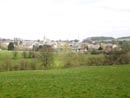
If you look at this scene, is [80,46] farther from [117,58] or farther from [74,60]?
[117,58]

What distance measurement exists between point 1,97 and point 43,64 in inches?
1667

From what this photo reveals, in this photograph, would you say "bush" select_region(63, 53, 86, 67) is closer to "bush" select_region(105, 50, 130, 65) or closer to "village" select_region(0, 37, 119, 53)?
"bush" select_region(105, 50, 130, 65)

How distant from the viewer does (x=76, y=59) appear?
62750 millimetres

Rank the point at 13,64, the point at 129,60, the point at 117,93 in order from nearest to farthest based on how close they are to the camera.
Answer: the point at 117,93, the point at 13,64, the point at 129,60

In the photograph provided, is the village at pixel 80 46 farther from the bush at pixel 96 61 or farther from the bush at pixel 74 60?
the bush at pixel 96 61

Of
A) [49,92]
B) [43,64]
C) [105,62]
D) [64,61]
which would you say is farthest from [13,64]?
[49,92]

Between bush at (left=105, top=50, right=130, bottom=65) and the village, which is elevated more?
the village

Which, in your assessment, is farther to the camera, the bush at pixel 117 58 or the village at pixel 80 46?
the village at pixel 80 46

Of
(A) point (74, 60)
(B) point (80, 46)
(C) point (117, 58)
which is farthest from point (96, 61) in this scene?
(B) point (80, 46)

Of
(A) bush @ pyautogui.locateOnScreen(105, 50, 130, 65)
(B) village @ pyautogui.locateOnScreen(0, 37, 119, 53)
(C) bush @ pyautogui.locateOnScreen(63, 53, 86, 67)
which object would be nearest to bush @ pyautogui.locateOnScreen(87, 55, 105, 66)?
(A) bush @ pyautogui.locateOnScreen(105, 50, 130, 65)

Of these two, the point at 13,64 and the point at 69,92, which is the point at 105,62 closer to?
the point at 13,64

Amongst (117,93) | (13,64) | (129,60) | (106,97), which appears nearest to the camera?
(106,97)

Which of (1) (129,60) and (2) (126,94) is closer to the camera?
(2) (126,94)

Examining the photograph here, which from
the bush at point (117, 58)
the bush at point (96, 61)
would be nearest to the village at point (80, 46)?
the bush at point (117, 58)
